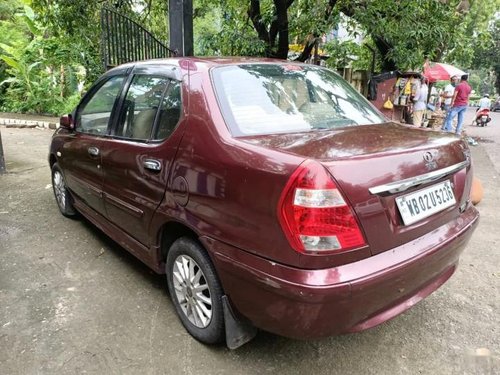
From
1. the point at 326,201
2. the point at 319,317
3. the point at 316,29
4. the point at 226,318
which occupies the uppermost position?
the point at 316,29

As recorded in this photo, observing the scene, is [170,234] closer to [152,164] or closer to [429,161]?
[152,164]

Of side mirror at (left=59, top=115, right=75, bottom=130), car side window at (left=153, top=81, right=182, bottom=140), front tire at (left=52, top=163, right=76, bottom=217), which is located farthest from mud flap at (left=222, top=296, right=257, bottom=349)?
front tire at (left=52, top=163, right=76, bottom=217)

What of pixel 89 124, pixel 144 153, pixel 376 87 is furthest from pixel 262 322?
pixel 376 87

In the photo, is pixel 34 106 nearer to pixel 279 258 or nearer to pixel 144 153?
pixel 144 153

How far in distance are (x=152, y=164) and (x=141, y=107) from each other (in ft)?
1.93

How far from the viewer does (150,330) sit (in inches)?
107

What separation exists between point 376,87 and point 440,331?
8223 millimetres

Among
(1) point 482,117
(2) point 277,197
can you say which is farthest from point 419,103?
(2) point 277,197

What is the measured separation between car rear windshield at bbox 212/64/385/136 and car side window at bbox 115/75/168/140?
0.51 meters

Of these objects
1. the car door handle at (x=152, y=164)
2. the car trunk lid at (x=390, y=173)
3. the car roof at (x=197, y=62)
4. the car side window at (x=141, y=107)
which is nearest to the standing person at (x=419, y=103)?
the car roof at (x=197, y=62)

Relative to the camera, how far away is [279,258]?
1.93 m

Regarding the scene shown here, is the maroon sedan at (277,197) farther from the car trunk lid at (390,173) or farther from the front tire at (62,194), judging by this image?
the front tire at (62,194)

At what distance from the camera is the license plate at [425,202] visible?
6.86 feet

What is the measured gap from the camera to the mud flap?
2.30 m
